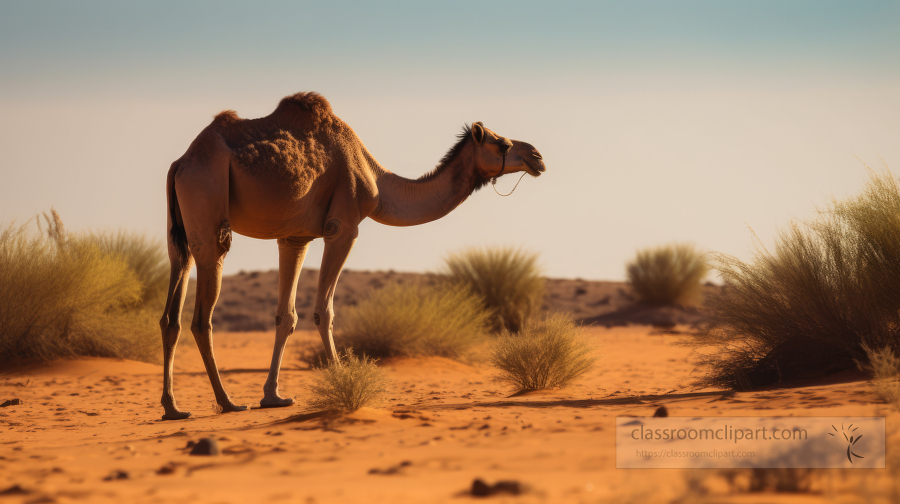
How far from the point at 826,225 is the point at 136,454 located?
22.8 feet

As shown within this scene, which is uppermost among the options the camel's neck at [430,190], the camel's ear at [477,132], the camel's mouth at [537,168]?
the camel's ear at [477,132]

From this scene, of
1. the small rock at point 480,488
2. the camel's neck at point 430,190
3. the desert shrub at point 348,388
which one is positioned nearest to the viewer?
the small rock at point 480,488

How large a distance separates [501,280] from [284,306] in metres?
11.4

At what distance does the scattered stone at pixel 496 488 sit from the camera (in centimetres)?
329

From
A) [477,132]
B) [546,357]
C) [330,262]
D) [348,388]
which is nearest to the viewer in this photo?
[348,388]

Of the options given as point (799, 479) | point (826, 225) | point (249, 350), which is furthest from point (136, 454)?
point (249, 350)

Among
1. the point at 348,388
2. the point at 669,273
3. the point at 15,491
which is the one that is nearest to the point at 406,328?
the point at 348,388

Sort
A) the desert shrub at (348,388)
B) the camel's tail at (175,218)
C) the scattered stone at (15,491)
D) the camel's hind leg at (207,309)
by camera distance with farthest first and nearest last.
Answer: the camel's tail at (175,218)
the camel's hind leg at (207,309)
the desert shrub at (348,388)
the scattered stone at (15,491)

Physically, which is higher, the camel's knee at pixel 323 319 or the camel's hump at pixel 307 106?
the camel's hump at pixel 307 106

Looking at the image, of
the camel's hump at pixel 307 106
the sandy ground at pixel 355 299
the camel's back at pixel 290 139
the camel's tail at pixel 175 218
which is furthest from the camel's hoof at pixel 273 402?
the sandy ground at pixel 355 299

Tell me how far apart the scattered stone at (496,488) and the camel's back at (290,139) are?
464 centimetres

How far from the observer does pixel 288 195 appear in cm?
727

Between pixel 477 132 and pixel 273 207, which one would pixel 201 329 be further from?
pixel 477 132

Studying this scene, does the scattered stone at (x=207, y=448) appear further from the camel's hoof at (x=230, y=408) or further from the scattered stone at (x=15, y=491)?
the camel's hoof at (x=230, y=408)
